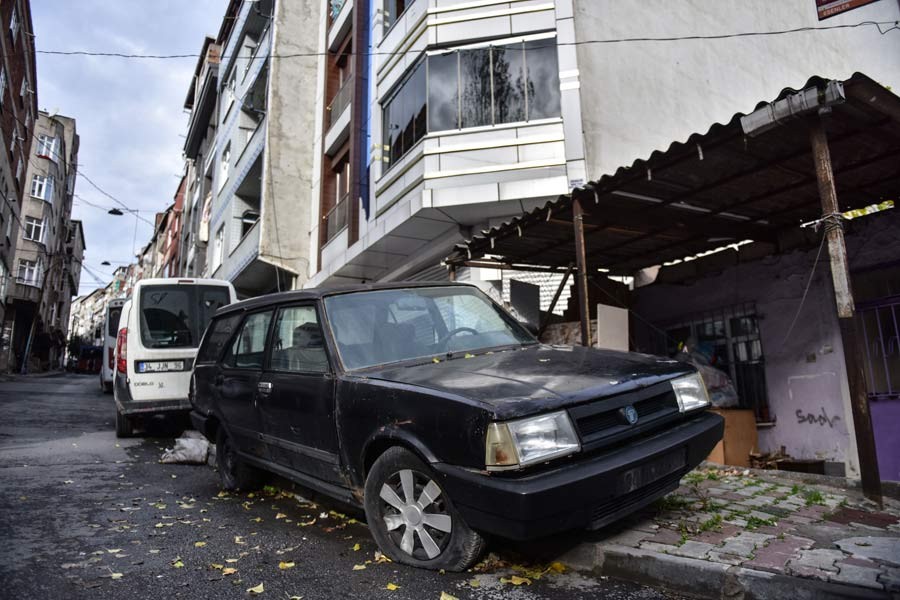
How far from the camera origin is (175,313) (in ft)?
26.8

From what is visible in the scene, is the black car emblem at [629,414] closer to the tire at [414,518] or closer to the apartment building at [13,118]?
the tire at [414,518]

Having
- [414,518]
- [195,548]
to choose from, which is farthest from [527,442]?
[195,548]

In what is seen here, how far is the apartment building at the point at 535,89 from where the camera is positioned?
942 cm

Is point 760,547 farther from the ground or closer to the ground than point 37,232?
closer to the ground

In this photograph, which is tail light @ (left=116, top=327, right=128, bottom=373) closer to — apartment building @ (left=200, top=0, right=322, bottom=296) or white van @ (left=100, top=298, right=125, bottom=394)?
apartment building @ (left=200, top=0, right=322, bottom=296)

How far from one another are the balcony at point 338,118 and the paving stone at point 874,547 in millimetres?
13717

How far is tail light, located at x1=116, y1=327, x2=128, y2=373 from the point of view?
7648 millimetres

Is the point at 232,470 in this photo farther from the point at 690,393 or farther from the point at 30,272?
the point at 30,272

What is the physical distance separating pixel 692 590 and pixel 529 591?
31.1 inches

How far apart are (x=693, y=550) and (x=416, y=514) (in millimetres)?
1493

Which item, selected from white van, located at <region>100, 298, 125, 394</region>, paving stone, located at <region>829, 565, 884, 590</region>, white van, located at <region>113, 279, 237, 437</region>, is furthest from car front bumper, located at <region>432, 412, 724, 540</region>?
white van, located at <region>100, 298, 125, 394</region>

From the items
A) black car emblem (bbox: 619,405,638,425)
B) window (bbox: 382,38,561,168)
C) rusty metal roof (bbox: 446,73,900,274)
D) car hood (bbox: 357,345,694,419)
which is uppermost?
window (bbox: 382,38,561,168)

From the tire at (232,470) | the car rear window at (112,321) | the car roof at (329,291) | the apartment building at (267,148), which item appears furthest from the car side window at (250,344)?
the car rear window at (112,321)

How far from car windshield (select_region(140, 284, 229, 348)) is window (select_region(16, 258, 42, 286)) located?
109 ft
